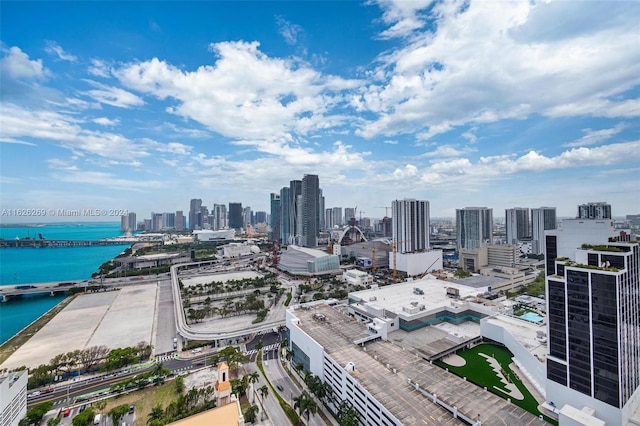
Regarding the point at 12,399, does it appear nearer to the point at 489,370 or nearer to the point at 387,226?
the point at 489,370

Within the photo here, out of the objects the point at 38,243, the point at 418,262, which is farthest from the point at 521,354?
the point at 38,243

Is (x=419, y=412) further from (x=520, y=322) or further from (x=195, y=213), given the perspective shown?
(x=195, y=213)

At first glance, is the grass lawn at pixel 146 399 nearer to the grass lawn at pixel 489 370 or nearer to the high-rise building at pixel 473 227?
the grass lawn at pixel 489 370

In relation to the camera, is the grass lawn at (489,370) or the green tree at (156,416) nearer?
the green tree at (156,416)

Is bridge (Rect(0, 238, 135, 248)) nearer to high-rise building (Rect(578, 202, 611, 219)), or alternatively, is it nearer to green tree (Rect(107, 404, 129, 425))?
green tree (Rect(107, 404, 129, 425))

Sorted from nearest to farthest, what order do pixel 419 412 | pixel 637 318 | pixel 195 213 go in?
pixel 419 412, pixel 637 318, pixel 195 213

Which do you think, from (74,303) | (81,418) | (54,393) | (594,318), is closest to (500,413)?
(594,318)

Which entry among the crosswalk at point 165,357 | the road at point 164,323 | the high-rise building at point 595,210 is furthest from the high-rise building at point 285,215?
the high-rise building at point 595,210
